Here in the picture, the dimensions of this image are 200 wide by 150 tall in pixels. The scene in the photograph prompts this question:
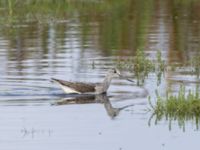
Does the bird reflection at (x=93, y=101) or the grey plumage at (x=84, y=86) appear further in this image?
the grey plumage at (x=84, y=86)

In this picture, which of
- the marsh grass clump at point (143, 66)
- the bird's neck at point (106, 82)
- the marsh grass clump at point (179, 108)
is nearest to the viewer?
the marsh grass clump at point (179, 108)

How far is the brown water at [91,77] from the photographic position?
14.6 m

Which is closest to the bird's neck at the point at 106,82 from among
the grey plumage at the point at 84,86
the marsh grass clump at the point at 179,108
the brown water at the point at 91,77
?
the grey plumage at the point at 84,86

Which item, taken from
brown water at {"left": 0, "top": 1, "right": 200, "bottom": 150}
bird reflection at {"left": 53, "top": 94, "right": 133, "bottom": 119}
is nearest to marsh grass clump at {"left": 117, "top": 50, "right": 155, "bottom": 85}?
brown water at {"left": 0, "top": 1, "right": 200, "bottom": 150}

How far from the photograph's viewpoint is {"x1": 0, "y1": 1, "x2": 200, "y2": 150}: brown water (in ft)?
47.7

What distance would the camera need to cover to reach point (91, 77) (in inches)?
840

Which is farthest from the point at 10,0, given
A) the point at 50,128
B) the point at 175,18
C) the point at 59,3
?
the point at 50,128

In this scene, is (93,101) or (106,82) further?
(106,82)

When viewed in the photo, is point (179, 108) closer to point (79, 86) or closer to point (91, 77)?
point (79, 86)

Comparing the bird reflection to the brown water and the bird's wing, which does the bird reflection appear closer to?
the brown water

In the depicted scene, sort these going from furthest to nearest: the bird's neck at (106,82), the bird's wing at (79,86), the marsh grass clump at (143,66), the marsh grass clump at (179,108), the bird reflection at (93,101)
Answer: the marsh grass clump at (143,66)
the bird's neck at (106,82)
the bird's wing at (79,86)
the bird reflection at (93,101)
the marsh grass clump at (179,108)

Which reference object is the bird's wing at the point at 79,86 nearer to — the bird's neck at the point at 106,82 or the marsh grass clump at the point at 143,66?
the bird's neck at the point at 106,82

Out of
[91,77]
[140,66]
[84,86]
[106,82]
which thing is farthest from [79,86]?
[140,66]

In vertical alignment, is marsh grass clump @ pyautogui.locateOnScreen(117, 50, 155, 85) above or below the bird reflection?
above
